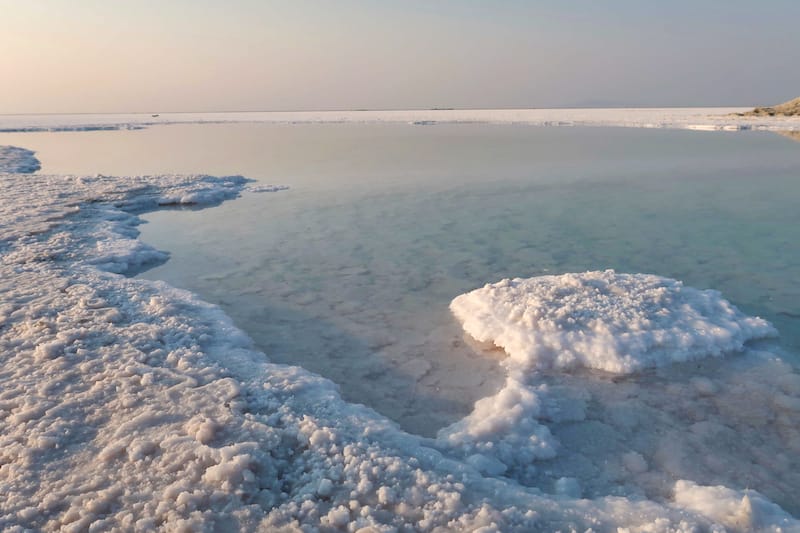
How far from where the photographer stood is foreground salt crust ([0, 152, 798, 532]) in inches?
117

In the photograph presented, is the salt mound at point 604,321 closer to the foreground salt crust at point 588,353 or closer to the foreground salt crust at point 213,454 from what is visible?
the foreground salt crust at point 588,353

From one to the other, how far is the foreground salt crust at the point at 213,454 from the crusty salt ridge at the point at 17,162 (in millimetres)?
17490

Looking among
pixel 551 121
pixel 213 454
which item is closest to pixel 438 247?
pixel 213 454

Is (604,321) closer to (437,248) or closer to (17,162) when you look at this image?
(437,248)

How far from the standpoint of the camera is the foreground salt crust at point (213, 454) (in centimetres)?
298

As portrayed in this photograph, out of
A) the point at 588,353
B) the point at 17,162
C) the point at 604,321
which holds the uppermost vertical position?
the point at 17,162

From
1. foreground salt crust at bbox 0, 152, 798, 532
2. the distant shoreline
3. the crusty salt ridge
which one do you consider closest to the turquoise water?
foreground salt crust at bbox 0, 152, 798, 532

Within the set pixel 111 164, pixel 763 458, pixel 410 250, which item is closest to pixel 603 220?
pixel 410 250

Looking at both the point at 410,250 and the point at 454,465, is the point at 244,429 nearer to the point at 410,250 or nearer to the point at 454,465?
the point at 454,465

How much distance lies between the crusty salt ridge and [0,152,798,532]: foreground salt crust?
1749 cm

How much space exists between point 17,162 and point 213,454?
2420cm

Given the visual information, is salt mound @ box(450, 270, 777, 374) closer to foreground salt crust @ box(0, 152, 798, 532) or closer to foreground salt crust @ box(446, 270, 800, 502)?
foreground salt crust @ box(446, 270, 800, 502)

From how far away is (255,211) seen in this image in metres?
11.9

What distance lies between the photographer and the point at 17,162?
72.3 ft
